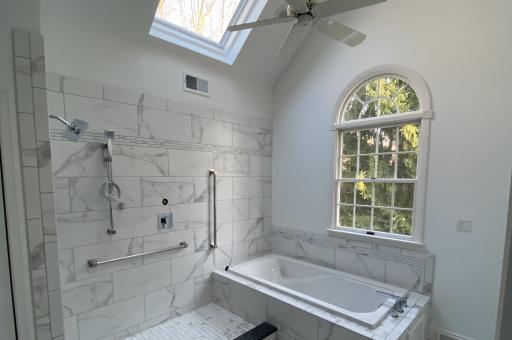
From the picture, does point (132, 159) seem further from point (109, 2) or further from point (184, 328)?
point (184, 328)

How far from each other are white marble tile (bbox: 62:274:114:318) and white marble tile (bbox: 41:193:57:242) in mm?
807

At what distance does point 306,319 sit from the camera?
200cm

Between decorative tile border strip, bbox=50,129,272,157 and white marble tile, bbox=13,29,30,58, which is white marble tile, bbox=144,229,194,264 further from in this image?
white marble tile, bbox=13,29,30,58

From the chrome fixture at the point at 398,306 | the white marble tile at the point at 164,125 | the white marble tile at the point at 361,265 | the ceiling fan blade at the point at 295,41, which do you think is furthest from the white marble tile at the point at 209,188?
the chrome fixture at the point at 398,306

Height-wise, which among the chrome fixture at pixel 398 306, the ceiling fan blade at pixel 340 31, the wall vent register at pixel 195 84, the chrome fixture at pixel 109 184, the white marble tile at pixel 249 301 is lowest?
the white marble tile at pixel 249 301

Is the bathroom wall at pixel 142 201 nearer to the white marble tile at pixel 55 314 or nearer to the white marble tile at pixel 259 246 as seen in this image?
the white marble tile at pixel 259 246

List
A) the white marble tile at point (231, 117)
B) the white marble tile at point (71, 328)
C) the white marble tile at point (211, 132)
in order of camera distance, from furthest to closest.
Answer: the white marble tile at point (231, 117) < the white marble tile at point (211, 132) < the white marble tile at point (71, 328)

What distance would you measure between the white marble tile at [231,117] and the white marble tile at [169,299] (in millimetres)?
1784

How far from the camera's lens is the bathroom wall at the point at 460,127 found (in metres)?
1.93

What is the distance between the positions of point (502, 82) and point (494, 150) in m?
0.52

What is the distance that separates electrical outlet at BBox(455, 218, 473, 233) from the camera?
6.70 feet

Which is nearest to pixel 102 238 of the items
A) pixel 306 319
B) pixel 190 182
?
pixel 190 182

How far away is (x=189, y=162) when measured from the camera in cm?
255

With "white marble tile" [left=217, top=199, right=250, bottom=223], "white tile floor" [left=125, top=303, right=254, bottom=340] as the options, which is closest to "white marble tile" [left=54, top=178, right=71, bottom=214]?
"white tile floor" [left=125, top=303, right=254, bottom=340]
